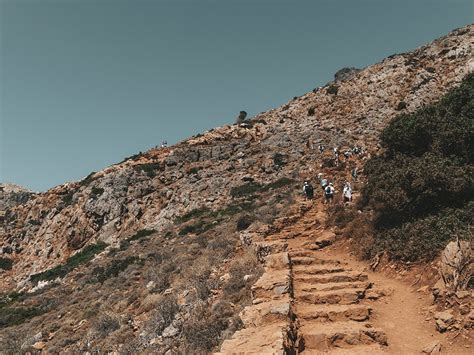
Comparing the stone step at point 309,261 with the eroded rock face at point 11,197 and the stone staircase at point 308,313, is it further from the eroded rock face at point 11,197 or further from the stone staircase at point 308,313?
the eroded rock face at point 11,197

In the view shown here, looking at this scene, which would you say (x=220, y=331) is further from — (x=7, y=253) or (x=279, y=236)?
(x=7, y=253)

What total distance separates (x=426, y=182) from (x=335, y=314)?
6015mm

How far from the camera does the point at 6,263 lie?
40.7 metres

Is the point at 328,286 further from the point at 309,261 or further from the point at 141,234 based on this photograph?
the point at 141,234

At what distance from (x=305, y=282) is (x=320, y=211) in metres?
8.34

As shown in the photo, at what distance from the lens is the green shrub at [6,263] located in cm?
4006

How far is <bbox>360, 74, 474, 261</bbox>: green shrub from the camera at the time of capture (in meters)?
10.8

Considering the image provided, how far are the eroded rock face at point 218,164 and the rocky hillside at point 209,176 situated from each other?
0.13 meters

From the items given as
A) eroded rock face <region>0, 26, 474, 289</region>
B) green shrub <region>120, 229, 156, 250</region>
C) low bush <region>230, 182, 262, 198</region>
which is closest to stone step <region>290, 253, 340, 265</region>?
eroded rock face <region>0, 26, 474, 289</region>

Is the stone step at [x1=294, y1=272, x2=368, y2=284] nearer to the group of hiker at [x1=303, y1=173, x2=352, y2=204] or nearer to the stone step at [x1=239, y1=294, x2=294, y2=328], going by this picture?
the stone step at [x1=239, y1=294, x2=294, y2=328]

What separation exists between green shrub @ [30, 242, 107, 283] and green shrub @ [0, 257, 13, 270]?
33.3ft

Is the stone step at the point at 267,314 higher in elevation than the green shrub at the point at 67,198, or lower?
lower

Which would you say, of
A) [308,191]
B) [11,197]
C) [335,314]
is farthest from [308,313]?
[11,197]

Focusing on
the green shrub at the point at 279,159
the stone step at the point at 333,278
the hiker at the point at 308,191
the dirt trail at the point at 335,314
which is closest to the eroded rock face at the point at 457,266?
the dirt trail at the point at 335,314
